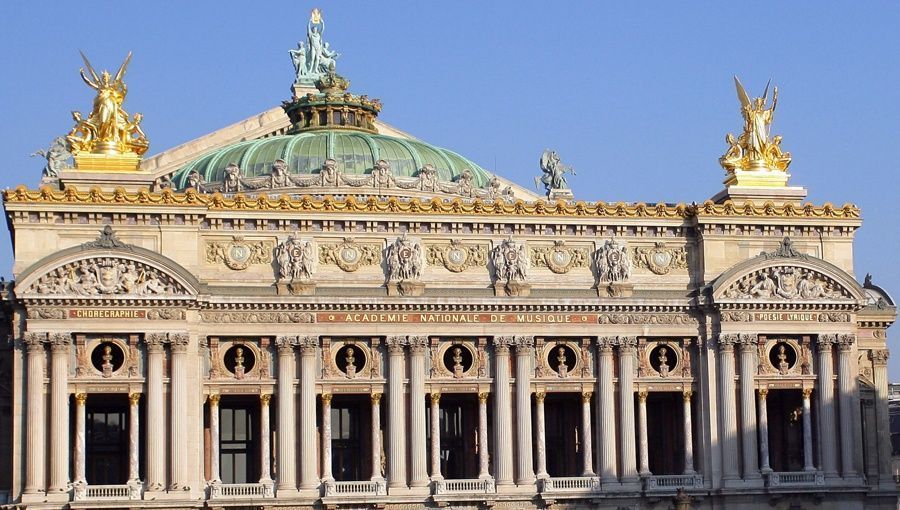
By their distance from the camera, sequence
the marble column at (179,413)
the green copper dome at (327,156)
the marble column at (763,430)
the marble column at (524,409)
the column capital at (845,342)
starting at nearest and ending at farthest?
the marble column at (179,413) → the marble column at (524,409) → the marble column at (763,430) → the column capital at (845,342) → the green copper dome at (327,156)

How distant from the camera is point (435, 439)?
7488 centimetres

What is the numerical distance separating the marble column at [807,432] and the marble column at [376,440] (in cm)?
1727

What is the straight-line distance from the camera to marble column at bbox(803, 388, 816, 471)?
77.3m

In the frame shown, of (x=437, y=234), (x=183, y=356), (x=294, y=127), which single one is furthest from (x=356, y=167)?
(x=183, y=356)

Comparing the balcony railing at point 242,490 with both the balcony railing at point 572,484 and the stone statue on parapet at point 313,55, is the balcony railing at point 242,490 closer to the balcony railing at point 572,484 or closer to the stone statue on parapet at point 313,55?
the balcony railing at point 572,484

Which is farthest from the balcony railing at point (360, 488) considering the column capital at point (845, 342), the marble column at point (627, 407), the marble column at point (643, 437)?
the column capital at point (845, 342)

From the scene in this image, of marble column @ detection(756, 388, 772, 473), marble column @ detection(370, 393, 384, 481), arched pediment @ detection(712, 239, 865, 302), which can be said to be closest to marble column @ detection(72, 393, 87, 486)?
marble column @ detection(370, 393, 384, 481)

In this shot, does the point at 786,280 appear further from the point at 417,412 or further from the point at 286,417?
the point at 286,417

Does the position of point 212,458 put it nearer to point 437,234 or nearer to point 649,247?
point 437,234

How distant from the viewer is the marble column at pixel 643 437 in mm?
76438

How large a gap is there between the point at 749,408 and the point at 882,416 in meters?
7.49

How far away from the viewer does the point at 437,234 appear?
250ft

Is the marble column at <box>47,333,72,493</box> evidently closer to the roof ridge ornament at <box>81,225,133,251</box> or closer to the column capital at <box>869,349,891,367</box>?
the roof ridge ornament at <box>81,225,133,251</box>

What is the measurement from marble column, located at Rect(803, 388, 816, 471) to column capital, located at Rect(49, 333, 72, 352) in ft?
96.6
